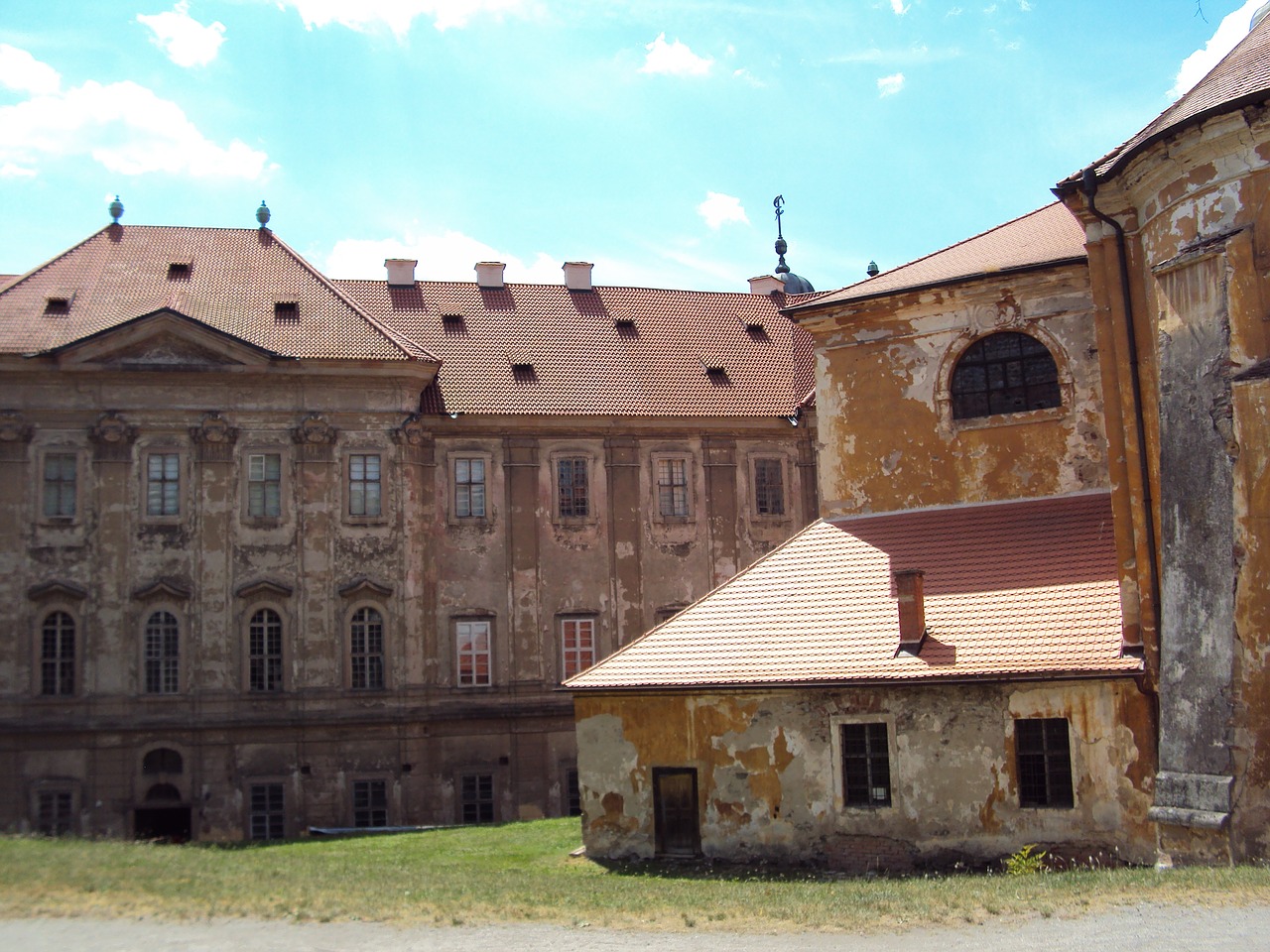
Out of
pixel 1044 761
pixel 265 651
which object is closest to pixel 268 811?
pixel 265 651

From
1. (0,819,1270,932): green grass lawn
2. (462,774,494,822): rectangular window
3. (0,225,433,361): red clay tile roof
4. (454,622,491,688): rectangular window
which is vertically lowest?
(462,774,494,822): rectangular window

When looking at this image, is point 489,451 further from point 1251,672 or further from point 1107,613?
point 1251,672

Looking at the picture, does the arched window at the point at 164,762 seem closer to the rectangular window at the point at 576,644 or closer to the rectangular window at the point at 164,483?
the rectangular window at the point at 164,483

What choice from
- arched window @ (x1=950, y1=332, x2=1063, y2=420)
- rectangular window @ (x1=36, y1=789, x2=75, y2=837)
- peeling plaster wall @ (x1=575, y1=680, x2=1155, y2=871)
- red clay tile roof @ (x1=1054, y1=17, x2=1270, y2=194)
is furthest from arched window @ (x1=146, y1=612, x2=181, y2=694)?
red clay tile roof @ (x1=1054, y1=17, x2=1270, y2=194)

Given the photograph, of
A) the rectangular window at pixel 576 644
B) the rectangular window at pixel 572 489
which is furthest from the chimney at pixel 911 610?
the rectangular window at pixel 572 489

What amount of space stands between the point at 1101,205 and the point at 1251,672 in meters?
6.03

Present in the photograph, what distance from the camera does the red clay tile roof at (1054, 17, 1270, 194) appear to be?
14.6 m

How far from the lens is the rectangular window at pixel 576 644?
103 ft

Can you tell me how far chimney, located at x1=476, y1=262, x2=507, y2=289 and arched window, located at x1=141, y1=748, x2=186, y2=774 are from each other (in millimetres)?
14529

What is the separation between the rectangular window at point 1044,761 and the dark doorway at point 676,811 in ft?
14.8

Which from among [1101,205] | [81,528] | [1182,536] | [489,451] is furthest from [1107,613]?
[81,528]

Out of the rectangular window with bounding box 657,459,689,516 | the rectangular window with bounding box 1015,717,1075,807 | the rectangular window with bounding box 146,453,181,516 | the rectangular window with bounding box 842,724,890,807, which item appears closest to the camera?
the rectangular window with bounding box 1015,717,1075,807

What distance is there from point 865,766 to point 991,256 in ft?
27.4

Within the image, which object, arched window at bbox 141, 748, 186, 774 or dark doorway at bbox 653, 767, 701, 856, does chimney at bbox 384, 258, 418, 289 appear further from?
dark doorway at bbox 653, 767, 701, 856
